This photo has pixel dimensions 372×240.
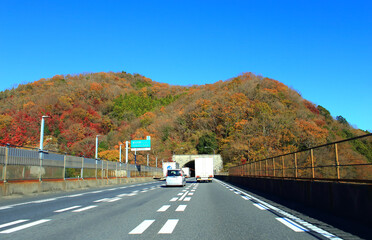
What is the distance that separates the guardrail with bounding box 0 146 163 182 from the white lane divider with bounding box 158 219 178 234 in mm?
10341

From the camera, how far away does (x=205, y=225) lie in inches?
263

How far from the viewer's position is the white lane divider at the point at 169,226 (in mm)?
5929

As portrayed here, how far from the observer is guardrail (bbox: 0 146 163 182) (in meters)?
14.2

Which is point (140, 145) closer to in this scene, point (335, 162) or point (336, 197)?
point (335, 162)

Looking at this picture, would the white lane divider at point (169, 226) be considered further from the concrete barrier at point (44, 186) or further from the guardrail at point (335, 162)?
the concrete barrier at point (44, 186)

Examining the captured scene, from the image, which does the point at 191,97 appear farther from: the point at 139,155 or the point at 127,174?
the point at 127,174

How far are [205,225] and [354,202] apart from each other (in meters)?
3.51

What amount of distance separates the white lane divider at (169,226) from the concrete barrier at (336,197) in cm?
412

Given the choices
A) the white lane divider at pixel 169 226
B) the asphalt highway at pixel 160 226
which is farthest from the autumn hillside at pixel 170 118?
the white lane divider at pixel 169 226

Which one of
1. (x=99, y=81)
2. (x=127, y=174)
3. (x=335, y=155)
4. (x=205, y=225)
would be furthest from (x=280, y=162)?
(x=99, y=81)

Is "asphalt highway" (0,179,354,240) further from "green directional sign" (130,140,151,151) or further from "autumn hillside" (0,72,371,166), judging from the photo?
"green directional sign" (130,140,151,151)

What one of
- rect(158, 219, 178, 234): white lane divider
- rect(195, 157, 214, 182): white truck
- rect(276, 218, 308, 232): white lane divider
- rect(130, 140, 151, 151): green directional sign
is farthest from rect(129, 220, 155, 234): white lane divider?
rect(130, 140, 151, 151): green directional sign

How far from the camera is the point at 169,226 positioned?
650 centimetres

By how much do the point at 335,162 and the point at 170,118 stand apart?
92.3 metres
